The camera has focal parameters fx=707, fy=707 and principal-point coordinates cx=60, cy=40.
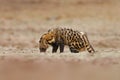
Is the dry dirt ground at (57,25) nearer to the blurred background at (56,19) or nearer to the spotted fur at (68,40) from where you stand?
the blurred background at (56,19)

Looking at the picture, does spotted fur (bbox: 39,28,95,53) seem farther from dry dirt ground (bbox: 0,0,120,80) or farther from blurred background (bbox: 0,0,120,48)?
blurred background (bbox: 0,0,120,48)

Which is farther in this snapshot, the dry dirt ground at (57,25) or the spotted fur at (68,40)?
the spotted fur at (68,40)

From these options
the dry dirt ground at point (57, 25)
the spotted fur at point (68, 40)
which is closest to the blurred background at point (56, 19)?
the dry dirt ground at point (57, 25)

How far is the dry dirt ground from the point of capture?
13.9 m

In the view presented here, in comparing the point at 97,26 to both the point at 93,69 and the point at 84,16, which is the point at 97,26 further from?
the point at 93,69

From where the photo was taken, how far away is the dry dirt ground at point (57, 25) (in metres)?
13.9

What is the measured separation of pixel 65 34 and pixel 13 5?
67.0ft

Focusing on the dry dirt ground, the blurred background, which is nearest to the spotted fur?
the dry dirt ground

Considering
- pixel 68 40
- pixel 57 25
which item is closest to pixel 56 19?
pixel 57 25

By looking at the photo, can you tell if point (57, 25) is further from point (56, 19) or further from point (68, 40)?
point (68, 40)

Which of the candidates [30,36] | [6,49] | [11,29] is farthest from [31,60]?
[11,29]

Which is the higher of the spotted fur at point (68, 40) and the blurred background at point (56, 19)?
the blurred background at point (56, 19)

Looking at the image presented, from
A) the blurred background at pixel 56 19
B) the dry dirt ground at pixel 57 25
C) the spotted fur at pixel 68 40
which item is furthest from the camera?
the blurred background at pixel 56 19

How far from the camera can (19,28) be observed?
29688mm
